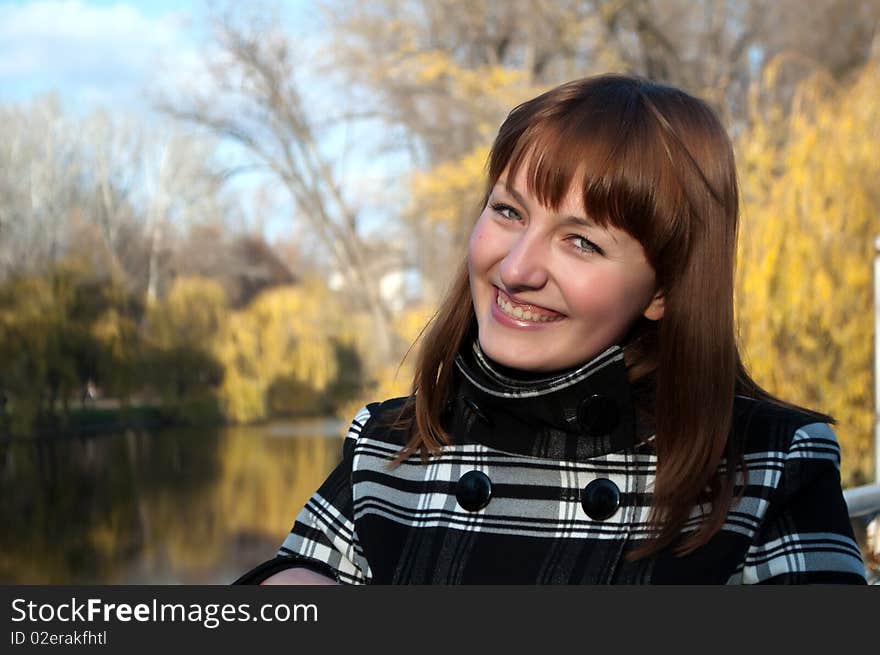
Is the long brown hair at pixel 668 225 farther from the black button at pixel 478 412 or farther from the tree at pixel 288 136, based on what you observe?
the tree at pixel 288 136

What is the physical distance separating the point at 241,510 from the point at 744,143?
412cm

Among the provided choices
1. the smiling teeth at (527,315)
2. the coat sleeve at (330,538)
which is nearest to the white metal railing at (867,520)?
the smiling teeth at (527,315)

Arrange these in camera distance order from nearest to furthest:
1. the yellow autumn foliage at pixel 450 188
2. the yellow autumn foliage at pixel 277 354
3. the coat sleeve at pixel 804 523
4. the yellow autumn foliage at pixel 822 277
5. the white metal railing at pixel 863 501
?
1. the coat sleeve at pixel 804 523
2. the white metal railing at pixel 863 501
3. the yellow autumn foliage at pixel 822 277
4. the yellow autumn foliage at pixel 277 354
5. the yellow autumn foliage at pixel 450 188

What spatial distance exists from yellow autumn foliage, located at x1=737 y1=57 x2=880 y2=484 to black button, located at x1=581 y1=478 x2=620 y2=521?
452 centimetres

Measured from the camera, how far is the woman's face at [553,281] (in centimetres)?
108

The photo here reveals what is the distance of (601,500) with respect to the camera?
1.09 m

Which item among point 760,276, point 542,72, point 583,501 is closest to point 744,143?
point 760,276

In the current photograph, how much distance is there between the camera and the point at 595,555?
109 centimetres

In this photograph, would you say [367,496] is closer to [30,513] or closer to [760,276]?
[760,276]

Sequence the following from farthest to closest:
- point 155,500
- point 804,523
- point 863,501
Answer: point 155,500 < point 863,501 < point 804,523

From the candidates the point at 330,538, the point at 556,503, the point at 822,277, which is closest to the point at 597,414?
the point at 556,503

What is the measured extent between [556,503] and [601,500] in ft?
0.18

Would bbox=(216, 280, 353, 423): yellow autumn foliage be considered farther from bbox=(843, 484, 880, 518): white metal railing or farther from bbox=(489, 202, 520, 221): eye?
bbox=(489, 202, 520, 221): eye

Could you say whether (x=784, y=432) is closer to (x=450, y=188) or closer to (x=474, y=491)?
(x=474, y=491)
